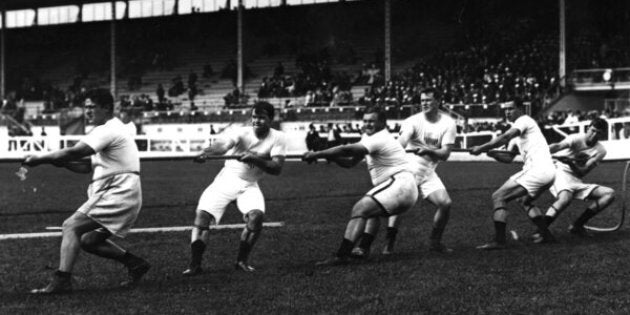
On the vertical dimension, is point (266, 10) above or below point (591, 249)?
above

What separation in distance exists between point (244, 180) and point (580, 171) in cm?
484

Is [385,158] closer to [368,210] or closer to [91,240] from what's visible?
[368,210]

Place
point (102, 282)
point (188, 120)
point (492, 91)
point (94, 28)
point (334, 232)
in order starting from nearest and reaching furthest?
point (102, 282), point (334, 232), point (492, 91), point (188, 120), point (94, 28)

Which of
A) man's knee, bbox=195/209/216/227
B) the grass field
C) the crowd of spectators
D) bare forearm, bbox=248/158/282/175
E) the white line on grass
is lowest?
the white line on grass

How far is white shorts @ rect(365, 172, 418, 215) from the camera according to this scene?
9.24 m

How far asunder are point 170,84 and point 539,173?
42088 mm

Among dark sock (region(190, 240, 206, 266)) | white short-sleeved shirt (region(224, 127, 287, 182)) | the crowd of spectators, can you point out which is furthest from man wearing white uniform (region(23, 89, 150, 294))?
the crowd of spectators

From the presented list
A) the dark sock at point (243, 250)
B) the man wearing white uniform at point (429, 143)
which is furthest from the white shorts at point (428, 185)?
the dark sock at point (243, 250)

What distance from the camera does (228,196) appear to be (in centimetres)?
908

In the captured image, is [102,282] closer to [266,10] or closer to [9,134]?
[9,134]

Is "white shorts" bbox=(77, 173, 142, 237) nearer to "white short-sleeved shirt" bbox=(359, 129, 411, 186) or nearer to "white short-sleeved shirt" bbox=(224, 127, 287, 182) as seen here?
"white short-sleeved shirt" bbox=(224, 127, 287, 182)

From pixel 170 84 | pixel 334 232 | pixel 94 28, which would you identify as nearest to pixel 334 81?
pixel 170 84

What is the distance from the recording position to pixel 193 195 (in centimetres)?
1861

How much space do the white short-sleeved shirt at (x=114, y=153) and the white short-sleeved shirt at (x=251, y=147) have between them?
1.33 meters
